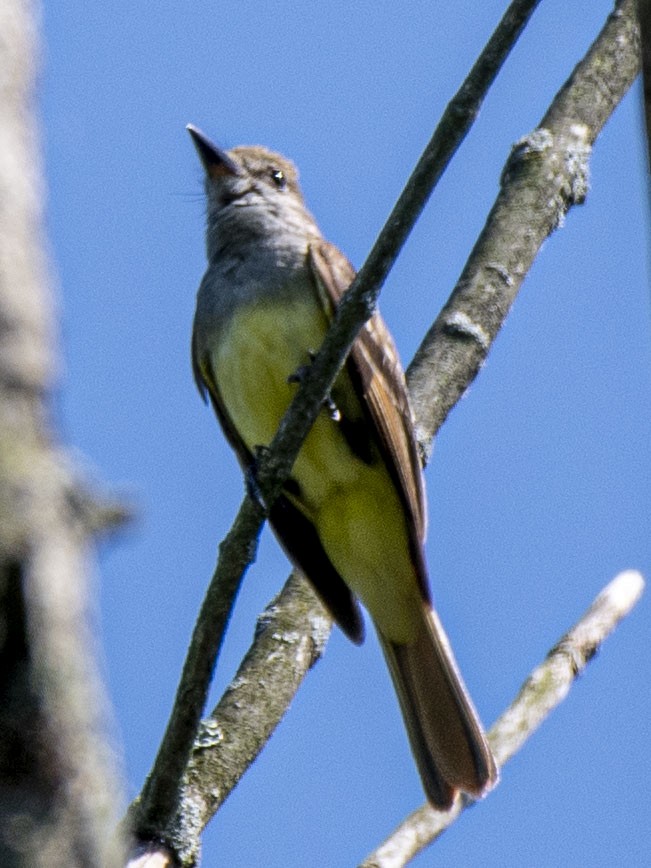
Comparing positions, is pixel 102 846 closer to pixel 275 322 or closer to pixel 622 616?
pixel 622 616

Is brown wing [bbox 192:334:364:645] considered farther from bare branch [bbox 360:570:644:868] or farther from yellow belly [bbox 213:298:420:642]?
bare branch [bbox 360:570:644:868]

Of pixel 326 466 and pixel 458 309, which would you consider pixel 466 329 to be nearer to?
pixel 458 309

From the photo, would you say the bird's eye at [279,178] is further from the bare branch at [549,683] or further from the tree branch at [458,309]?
the bare branch at [549,683]

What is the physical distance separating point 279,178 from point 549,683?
333 cm

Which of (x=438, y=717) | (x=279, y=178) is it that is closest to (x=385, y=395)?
(x=438, y=717)

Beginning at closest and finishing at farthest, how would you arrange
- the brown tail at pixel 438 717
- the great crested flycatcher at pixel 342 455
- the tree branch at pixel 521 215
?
1. the brown tail at pixel 438 717
2. the great crested flycatcher at pixel 342 455
3. the tree branch at pixel 521 215

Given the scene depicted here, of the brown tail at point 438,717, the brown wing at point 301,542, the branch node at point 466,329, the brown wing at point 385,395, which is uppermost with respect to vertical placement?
the branch node at point 466,329

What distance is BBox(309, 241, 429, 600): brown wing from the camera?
524cm

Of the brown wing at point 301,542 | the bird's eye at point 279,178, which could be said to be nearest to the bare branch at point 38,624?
the brown wing at point 301,542

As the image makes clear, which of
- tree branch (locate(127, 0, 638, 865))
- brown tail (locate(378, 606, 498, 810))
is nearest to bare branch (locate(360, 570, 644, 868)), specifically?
brown tail (locate(378, 606, 498, 810))

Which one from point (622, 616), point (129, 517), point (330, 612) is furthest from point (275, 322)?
point (129, 517)

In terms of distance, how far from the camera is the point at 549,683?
427cm

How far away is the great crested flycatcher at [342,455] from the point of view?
529 cm

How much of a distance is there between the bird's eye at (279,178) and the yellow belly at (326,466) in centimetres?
136
